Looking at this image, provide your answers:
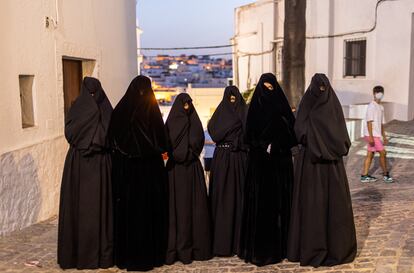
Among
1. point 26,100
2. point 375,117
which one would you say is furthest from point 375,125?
point 26,100

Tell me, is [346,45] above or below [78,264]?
above

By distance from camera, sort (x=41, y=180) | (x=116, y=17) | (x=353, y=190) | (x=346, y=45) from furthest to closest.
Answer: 1. (x=346, y=45)
2. (x=116, y=17)
3. (x=353, y=190)
4. (x=41, y=180)

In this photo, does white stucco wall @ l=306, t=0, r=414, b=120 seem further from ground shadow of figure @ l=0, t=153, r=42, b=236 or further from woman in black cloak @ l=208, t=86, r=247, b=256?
ground shadow of figure @ l=0, t=153, r=42, b=236

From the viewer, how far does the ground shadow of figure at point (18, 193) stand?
5.61 meters

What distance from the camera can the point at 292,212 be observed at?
4668 millimetres

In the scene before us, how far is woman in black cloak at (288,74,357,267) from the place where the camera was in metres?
4.50

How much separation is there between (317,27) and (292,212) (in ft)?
41.6

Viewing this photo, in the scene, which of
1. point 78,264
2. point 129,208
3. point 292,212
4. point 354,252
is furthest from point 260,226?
point 78,264

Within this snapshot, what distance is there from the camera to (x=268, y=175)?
4.59 m

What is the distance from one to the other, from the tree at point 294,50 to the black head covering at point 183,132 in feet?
17.9

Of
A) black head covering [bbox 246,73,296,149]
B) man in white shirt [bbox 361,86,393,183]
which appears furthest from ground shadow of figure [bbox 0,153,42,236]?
man in white shirt [bbox 361,86,393,183]

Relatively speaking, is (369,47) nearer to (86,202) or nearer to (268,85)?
(268,85)

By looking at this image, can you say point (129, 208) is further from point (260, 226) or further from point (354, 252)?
point (354, 252)

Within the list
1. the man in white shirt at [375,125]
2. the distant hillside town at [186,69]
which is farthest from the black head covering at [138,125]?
the distant hillside town at [186,69]
